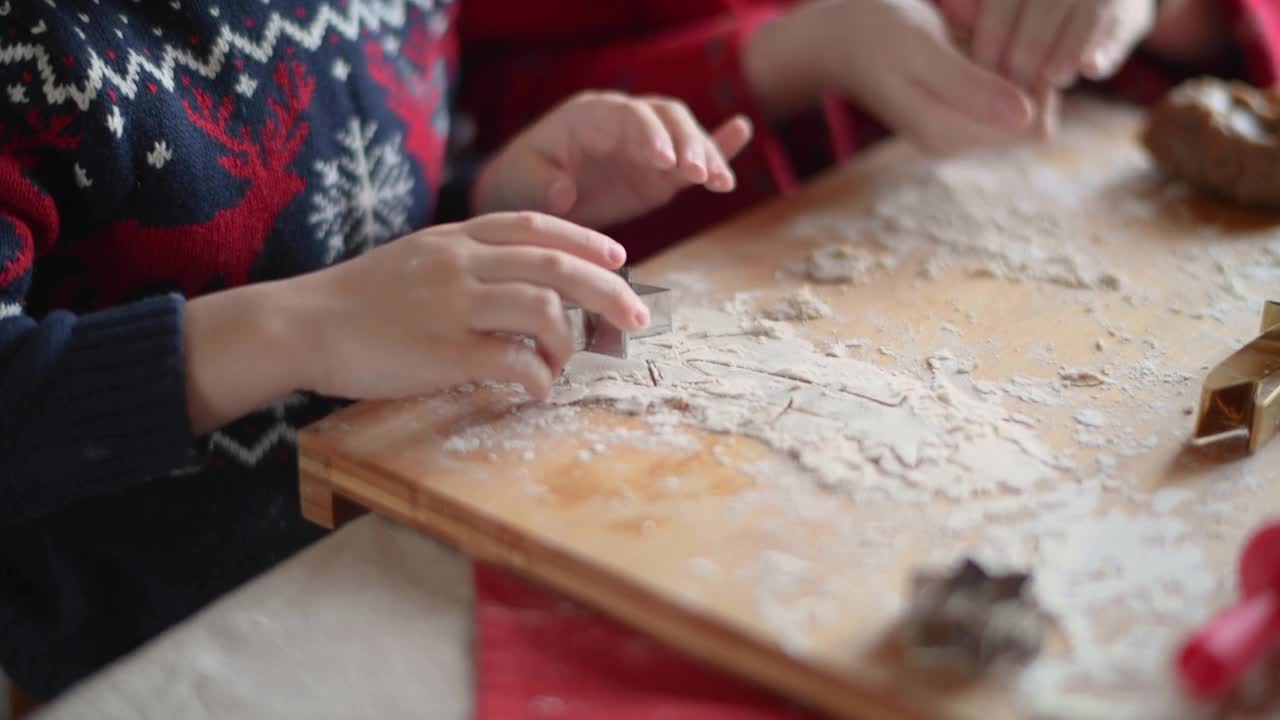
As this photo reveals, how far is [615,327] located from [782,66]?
41 cm

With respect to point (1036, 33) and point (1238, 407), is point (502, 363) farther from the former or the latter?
point (1036, 33)

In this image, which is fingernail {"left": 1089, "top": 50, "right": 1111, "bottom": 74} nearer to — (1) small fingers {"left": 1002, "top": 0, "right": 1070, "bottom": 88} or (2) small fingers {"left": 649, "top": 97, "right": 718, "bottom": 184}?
(1) small fingers {"left": 1002, "top": 0, "right": 1070, "bottom": 88}

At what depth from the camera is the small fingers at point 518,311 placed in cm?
51

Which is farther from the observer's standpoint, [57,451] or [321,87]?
[321,87]

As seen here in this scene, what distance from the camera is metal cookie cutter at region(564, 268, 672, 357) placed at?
1.84 feet

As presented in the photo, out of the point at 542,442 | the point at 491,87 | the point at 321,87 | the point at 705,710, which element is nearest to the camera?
the point at 705,710

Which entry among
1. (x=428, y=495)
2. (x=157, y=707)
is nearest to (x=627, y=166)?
(x=428, y=495)

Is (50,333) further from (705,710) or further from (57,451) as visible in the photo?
(705,710)

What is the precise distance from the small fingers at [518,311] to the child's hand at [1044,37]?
0.45m

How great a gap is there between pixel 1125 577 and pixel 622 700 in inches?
7.9

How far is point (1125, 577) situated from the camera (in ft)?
1.41

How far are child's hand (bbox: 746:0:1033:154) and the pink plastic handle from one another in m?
0.49

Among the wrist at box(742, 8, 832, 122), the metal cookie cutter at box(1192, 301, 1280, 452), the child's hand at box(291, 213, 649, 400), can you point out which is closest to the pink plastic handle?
the metal cookie cutter at box(1192, 301, 1280, 452)

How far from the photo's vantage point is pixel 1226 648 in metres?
0.36
